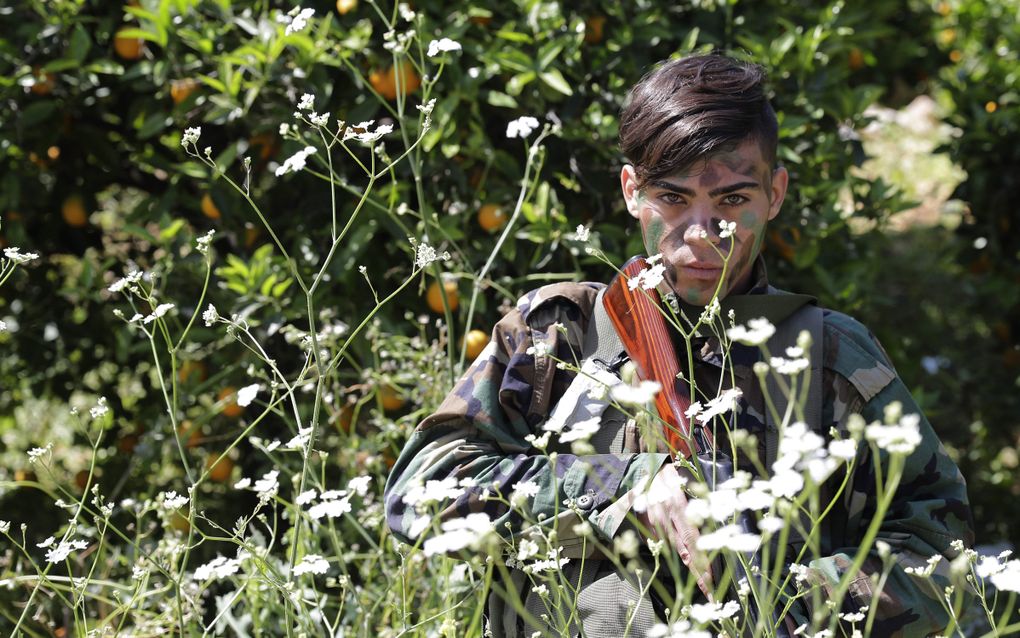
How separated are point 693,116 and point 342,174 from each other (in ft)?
3.64

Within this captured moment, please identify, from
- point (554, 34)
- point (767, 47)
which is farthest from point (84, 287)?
point (767, 47)

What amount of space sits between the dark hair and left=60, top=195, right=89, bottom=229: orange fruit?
5.64 feet

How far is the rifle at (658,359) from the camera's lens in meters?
1.76

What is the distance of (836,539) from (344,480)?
1.23 meters

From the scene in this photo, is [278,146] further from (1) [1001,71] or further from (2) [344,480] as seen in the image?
(1) [1001,71]

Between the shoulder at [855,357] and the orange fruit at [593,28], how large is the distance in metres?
1.14

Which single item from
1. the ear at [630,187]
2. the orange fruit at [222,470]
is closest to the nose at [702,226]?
the ear at [630,187]

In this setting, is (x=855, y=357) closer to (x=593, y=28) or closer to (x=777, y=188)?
(x=777, y=188)

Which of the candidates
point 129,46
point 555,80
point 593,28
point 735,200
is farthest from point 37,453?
point 593,28

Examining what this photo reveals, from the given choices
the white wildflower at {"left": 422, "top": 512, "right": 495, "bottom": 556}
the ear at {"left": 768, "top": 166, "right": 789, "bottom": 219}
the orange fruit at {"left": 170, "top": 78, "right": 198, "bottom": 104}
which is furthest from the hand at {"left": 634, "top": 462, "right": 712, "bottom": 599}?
the orange fruit at {"left": 170, "top": 78, "right": 198, "bottom": 104}

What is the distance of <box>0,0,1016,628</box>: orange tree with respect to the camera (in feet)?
8.68

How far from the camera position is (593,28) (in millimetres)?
2801

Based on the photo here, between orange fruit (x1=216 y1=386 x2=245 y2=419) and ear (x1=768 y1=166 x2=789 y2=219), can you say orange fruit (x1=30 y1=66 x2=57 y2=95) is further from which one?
ear (x1=768 y1=166 x2=789 y2=219)

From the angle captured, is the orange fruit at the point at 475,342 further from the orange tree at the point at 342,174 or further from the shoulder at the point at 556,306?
the shoulder at the point at 556,306
